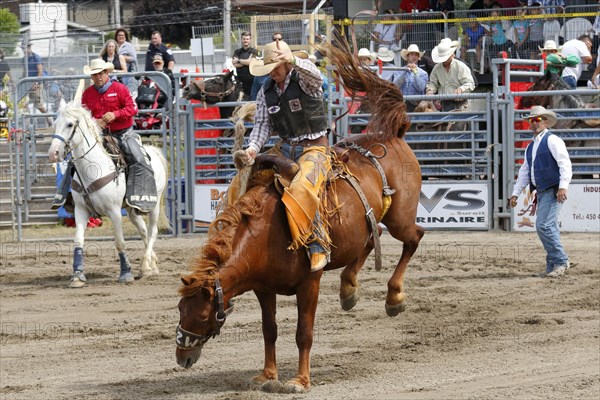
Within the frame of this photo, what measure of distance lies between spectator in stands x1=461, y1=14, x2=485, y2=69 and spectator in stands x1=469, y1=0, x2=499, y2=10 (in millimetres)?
527

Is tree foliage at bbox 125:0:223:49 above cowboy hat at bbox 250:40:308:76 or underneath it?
above

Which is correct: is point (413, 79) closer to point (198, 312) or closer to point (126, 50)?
point (126, 50)

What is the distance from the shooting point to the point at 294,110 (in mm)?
7297

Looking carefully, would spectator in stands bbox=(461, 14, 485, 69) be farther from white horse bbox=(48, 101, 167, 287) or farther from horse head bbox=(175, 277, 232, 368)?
horse head bbox=(175, 277, 232, 368)

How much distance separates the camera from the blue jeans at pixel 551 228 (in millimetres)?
11431

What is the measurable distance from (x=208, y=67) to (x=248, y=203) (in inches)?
768

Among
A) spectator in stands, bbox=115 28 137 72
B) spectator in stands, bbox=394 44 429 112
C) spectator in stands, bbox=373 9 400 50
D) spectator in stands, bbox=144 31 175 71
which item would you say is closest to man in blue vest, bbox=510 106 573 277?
spectator in stands, bbox=394 44 429 112

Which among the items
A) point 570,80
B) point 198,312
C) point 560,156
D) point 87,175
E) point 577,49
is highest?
point 577,49

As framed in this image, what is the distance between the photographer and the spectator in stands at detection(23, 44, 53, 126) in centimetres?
1714

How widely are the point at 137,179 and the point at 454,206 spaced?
16.3 ft

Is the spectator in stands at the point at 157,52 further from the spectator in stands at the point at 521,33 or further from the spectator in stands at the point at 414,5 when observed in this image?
the spectator in stands at the point at 521,33

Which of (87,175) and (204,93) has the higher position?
(204,93)

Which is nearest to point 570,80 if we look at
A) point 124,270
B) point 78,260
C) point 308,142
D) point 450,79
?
point 450,79

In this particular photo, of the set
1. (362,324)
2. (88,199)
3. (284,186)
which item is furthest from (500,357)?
(88,199)
